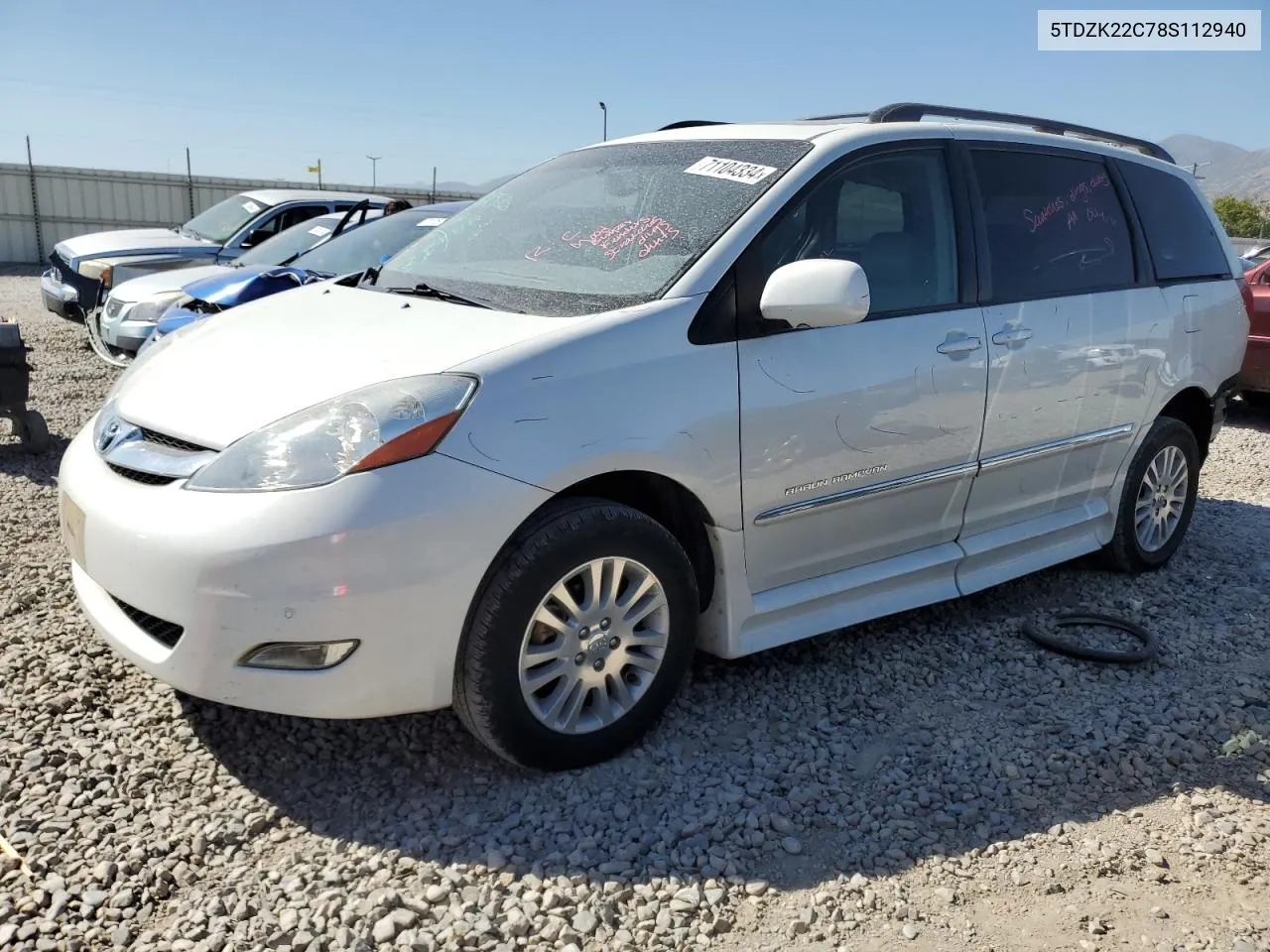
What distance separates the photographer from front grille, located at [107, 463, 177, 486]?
8.88ft

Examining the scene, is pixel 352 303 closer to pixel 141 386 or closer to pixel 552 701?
pixel 141 386

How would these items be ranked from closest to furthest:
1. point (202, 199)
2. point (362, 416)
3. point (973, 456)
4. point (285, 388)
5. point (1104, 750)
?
point (362, 416), point (285, 388), point (1104, 750), point (973, 456), point (202, 199)

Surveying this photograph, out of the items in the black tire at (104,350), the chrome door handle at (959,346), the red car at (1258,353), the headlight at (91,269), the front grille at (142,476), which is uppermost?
the headlight at (91,269)

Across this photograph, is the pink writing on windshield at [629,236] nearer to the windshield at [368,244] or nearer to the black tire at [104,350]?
the windshield at [368,244]

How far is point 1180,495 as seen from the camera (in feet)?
16.5

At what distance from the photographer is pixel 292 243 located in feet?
29.1

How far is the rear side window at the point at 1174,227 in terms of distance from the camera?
4.64m

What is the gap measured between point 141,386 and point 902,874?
2.58 metres

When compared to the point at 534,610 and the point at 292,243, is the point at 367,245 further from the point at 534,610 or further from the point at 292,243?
the point at 534,610

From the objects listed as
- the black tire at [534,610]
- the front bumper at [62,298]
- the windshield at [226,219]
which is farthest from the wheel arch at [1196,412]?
the front bumper at [62,298]

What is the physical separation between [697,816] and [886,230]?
2.06 m

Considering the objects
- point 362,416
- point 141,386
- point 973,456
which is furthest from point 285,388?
point 973,456

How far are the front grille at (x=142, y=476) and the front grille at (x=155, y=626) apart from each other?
0.32 meters

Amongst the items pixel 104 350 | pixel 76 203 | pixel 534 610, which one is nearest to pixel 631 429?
pixel 534 610
